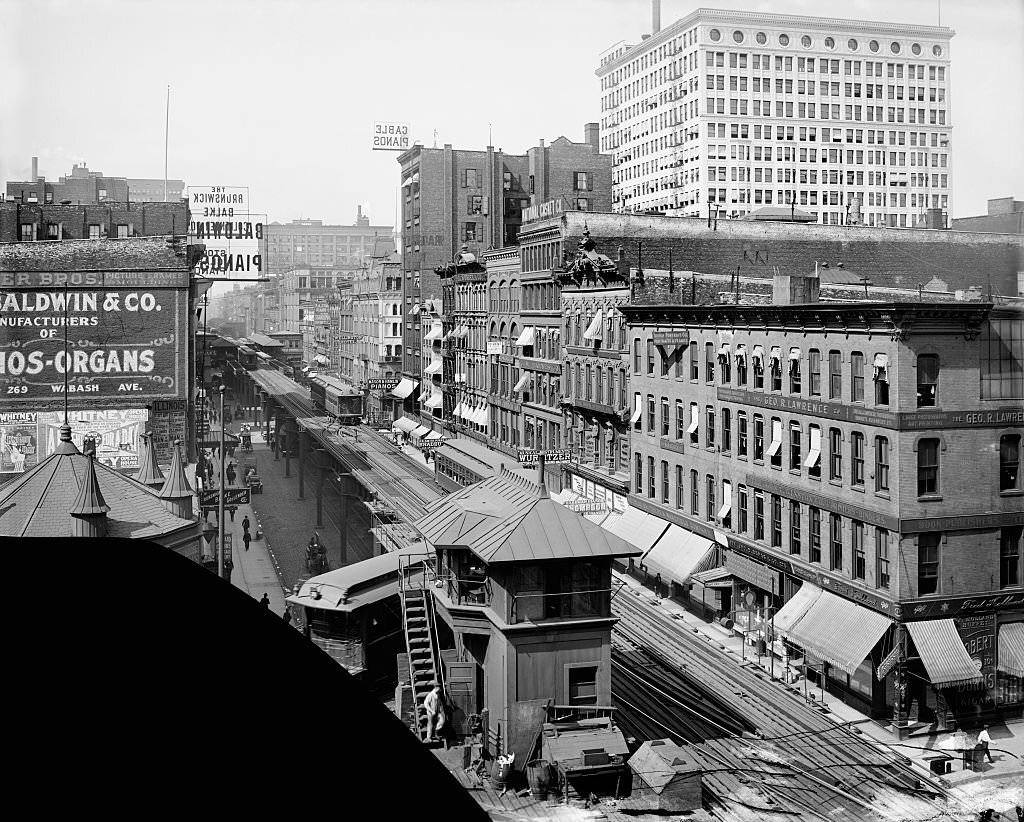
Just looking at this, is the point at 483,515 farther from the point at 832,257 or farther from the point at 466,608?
the point at 832,257

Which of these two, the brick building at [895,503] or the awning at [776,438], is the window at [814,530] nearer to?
the brick building at [895,503]

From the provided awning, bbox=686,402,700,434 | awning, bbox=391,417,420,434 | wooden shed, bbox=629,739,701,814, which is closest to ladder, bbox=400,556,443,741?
wooden shed, bbox=629,739,701,814

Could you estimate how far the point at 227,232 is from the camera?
34875 mm

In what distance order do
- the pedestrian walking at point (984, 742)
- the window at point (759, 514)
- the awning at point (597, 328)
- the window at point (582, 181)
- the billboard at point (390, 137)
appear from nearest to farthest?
the pedestrian walking at point (984, 742) < the window at point (759, 514) < the awning at point (597, 328) < the billboard at point (390, 137) < the window at point (582, 181)

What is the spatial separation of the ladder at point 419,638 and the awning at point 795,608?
7092mm

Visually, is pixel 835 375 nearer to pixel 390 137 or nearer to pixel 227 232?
pixel 227 232

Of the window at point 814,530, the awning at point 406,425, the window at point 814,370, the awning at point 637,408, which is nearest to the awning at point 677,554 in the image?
the awning at point 637,408

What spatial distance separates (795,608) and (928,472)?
148 inches

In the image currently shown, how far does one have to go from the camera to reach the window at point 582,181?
61.7 meters

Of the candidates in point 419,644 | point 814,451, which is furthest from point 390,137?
point 419,644

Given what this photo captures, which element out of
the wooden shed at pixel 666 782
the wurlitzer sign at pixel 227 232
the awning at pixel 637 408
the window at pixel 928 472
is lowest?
the wooden shed at pixel 666 782

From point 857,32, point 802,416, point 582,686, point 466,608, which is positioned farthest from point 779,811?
point 857,32

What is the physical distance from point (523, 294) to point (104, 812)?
4134cm

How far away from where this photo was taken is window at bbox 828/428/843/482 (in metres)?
21.2
